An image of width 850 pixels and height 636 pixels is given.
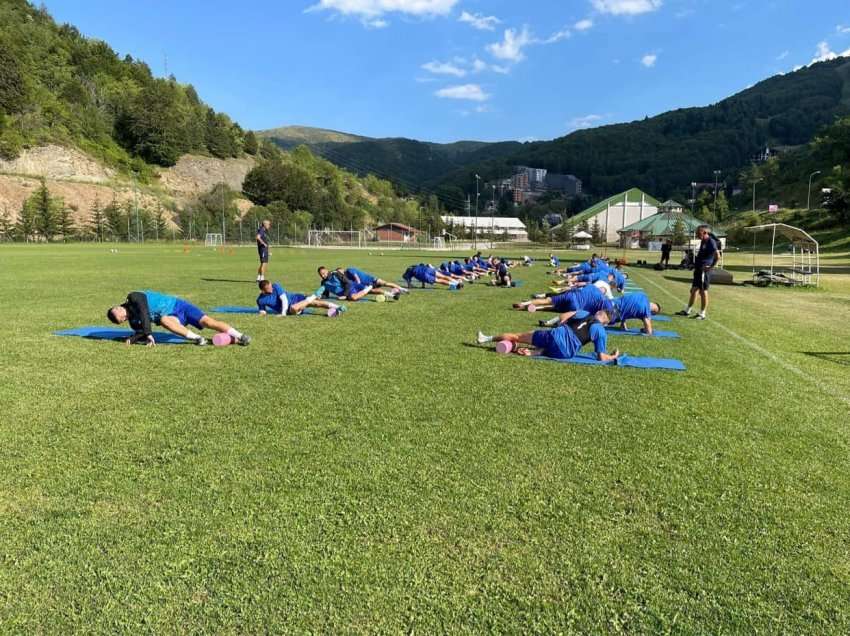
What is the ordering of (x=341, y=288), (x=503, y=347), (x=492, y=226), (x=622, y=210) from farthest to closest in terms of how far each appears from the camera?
(x=492, y=226) < (x=622, y=210) < (x=341, y=288) < (x=503, y=347)

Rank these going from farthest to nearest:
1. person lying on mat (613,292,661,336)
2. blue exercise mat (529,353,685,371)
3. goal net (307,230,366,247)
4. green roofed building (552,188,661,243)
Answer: green roofed building (552,188,661,243) → goal net (307,230,366,247) → person lying on mat (613,292,661,336) → blue exercise mat (529,353,685,371)

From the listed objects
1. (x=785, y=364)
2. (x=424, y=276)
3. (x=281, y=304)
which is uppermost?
(x=424, y=276)

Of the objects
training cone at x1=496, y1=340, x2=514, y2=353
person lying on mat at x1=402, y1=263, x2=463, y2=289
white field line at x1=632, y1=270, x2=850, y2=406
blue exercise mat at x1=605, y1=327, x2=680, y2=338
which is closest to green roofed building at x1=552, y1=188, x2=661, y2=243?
person lying on mat at x1=402, y1=263, x2=463, y2=289

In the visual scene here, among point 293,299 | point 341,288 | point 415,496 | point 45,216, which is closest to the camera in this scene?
point 415,496

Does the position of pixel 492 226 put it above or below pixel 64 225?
above

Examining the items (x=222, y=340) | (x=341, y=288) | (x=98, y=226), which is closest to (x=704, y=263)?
(x=341, y=288)

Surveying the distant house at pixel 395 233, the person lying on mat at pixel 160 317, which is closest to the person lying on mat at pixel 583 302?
the person lying on mat at pixel 160 317

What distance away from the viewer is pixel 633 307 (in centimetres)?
923

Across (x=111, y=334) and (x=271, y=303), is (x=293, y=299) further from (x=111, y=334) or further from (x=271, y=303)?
(x=111, y=334)

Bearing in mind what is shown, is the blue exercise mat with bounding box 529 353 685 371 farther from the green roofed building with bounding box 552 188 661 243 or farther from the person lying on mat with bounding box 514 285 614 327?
the green roofed building with bounding box 552 188 661 243

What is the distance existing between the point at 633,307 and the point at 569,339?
244 centimetres

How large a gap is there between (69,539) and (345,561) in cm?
149

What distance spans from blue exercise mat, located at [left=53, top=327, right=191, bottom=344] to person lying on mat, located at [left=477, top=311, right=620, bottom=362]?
4807mm

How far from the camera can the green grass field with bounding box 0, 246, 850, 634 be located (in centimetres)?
249
